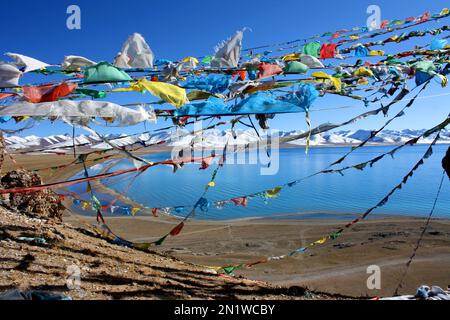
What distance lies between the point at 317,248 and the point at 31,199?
23.4ft

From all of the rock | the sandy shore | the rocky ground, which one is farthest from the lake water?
the rocky ground

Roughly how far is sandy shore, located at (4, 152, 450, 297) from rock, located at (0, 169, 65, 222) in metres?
1.04

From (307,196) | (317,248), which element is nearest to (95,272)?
(317,248)

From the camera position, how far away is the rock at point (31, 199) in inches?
282

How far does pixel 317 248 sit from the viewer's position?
899 cm

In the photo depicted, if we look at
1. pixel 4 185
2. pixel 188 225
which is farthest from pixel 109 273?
pixel 188 225

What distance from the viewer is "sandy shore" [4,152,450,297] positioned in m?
6.98

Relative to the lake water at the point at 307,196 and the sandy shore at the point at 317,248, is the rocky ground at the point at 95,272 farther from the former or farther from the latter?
the lake water at the point at 307,196

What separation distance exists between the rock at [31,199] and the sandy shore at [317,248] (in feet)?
3.41

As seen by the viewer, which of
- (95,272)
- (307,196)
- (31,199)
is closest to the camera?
(95,272)

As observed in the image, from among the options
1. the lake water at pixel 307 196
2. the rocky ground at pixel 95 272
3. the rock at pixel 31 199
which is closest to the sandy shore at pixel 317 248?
the rock at pixel 31 199

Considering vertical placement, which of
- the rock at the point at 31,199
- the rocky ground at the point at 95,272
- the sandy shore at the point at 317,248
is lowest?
the sandy shore at the point at 317,248

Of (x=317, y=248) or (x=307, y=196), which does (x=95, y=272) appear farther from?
(x=307, y=196)

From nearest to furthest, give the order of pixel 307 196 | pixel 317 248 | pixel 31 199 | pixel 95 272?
pixel 95 272 < pixel 31 199 < pixel 317 248 < pixel 307 196
